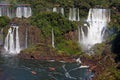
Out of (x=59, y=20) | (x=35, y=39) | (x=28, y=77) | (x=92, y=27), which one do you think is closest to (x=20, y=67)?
(x=28, y=77)

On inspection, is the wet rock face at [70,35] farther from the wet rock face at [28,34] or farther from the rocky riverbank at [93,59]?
the rocky riverbank at [93,59]

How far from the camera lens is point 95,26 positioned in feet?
249

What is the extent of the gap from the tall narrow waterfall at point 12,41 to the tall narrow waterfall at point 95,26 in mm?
12316

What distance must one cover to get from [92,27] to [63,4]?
839cm

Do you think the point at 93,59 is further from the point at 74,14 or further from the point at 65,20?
the point at 74,14

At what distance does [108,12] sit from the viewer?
76.9 meters

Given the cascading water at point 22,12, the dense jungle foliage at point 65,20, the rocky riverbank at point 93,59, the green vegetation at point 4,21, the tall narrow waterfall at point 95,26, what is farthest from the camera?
the cascading water at point 22,12

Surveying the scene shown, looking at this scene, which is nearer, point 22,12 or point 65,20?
point 65,20

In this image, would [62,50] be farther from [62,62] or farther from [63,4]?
[63,4]

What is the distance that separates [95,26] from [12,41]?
56.1 ft

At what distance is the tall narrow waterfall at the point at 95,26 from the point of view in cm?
7450

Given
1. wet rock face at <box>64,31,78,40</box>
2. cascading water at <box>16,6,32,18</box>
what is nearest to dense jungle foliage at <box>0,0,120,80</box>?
wet rock face at <box>64,31,78,40</box>

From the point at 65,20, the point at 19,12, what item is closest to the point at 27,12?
the point at 19,12

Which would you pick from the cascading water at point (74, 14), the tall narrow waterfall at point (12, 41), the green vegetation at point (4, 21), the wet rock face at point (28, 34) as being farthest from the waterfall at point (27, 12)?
the cascading water at point (74, 14)
